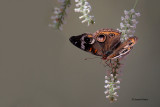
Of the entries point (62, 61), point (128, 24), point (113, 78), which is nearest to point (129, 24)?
point (128, 24)

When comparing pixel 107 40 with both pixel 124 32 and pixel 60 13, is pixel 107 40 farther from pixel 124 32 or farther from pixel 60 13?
pixel 60 13

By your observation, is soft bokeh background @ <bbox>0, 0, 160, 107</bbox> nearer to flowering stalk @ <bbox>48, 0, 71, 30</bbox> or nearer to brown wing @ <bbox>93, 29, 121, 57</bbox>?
brown wing @ <bbox>93, 29, 121, 57</bbox>

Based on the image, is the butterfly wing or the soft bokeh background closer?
the butterfly wing

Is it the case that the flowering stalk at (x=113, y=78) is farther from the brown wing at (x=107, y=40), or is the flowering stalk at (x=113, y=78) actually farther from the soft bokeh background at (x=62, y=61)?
the soft bokeh background at (x=62, y=61)

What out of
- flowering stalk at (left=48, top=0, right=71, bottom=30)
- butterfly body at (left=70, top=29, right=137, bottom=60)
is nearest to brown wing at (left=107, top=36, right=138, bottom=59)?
butterfly body at (left=70, top=29, right=137, bottom=60)

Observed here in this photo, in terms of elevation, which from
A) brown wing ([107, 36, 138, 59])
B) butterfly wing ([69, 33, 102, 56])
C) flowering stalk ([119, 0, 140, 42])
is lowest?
brown wing ([107, 36, 138, 59])

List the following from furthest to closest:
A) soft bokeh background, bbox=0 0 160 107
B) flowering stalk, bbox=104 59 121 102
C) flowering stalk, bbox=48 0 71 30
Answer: soft bokeh background, bbox=0 0 160 107
flowering stalk, bbox=104 59 121 102
flowering stalk, bbox=48 0 71 30
